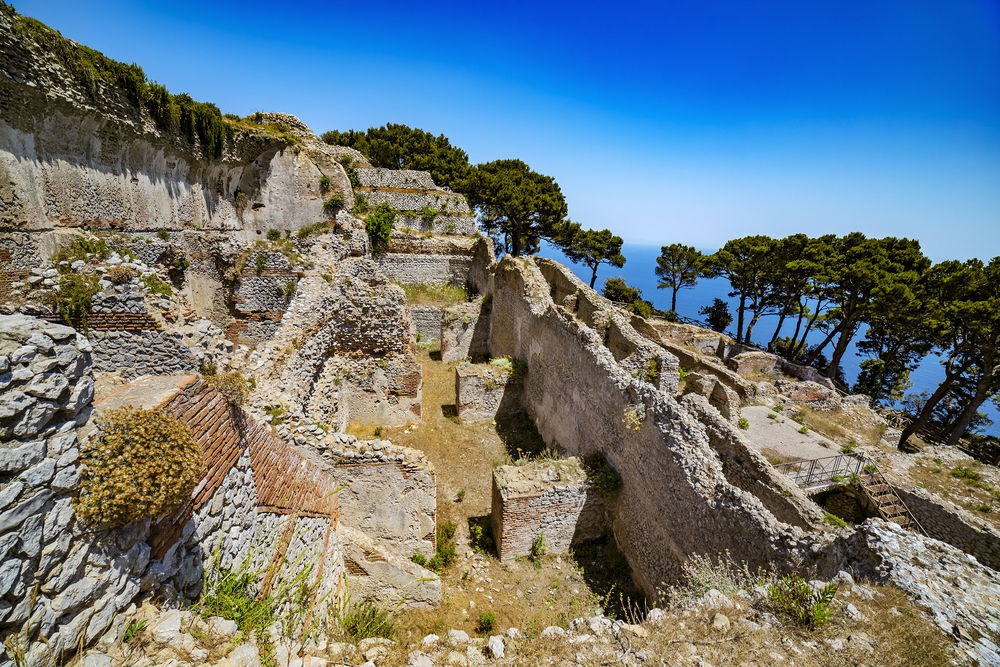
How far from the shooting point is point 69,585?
2.51m

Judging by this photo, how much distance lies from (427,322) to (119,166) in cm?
1313

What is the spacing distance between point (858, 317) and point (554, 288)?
70.9 ft

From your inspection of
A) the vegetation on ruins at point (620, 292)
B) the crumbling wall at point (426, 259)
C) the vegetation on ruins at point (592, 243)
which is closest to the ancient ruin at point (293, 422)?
the crumbling wall at point (426, 259)

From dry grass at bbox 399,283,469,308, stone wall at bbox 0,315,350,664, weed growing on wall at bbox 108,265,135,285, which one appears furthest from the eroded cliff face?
stone wall at bbox 0,315,350,664

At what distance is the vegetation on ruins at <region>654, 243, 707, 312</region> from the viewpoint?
34844mm

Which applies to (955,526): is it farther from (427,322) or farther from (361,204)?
(361,204)

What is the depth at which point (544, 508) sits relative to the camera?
27.7 feet

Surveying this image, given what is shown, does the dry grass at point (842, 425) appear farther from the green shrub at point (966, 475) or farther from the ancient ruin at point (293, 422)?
the green shrub at point (966, 475)

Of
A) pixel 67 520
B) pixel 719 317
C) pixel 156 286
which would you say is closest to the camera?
pixel 67 520

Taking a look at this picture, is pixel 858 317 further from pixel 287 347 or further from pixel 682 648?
pixel 287 347

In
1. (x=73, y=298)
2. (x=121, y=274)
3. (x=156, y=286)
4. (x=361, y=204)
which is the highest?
(x=361, y=204)

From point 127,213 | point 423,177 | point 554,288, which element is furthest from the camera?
point 423,177

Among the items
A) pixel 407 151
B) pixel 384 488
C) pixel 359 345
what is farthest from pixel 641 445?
pixel 407 151

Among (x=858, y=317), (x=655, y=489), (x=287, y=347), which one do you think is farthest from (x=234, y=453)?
(x=858, y=317)
